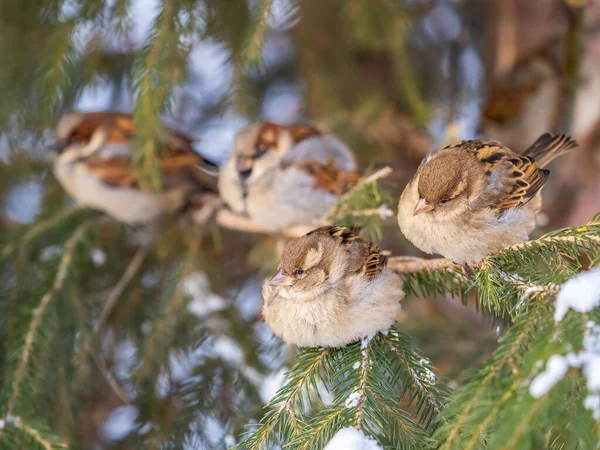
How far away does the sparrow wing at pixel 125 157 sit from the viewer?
311 centimetres

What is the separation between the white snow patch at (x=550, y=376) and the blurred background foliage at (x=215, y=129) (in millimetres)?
1003

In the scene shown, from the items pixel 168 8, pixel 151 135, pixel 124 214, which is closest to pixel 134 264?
pixel 124 214

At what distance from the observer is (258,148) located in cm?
286

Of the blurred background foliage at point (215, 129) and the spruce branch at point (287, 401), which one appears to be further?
the blurred background foliage at point (215, 129)

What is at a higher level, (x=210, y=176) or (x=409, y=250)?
(x=210, y=176)

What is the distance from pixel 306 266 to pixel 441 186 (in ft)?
1.40

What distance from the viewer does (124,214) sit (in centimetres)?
304

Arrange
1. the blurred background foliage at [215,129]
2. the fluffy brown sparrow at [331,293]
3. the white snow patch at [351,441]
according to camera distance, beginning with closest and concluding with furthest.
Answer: the white snow patch at [351,441] → the fluffy brown sparrow at [331,293] → the blurred background foliage at [215,129]

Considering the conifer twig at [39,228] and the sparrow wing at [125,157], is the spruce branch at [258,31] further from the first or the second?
the conifer twig at [39,228]

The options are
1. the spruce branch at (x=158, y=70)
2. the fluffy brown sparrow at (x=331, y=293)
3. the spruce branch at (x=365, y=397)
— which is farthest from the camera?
the spruce branch at (x=158, y=70)

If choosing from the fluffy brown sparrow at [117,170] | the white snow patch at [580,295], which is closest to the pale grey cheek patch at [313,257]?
the white snow patch at [580,295]

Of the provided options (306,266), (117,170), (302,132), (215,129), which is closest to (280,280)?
(306,266)

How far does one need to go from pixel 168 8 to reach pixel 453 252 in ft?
4.28

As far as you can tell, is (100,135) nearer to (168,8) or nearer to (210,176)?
(210,176)
